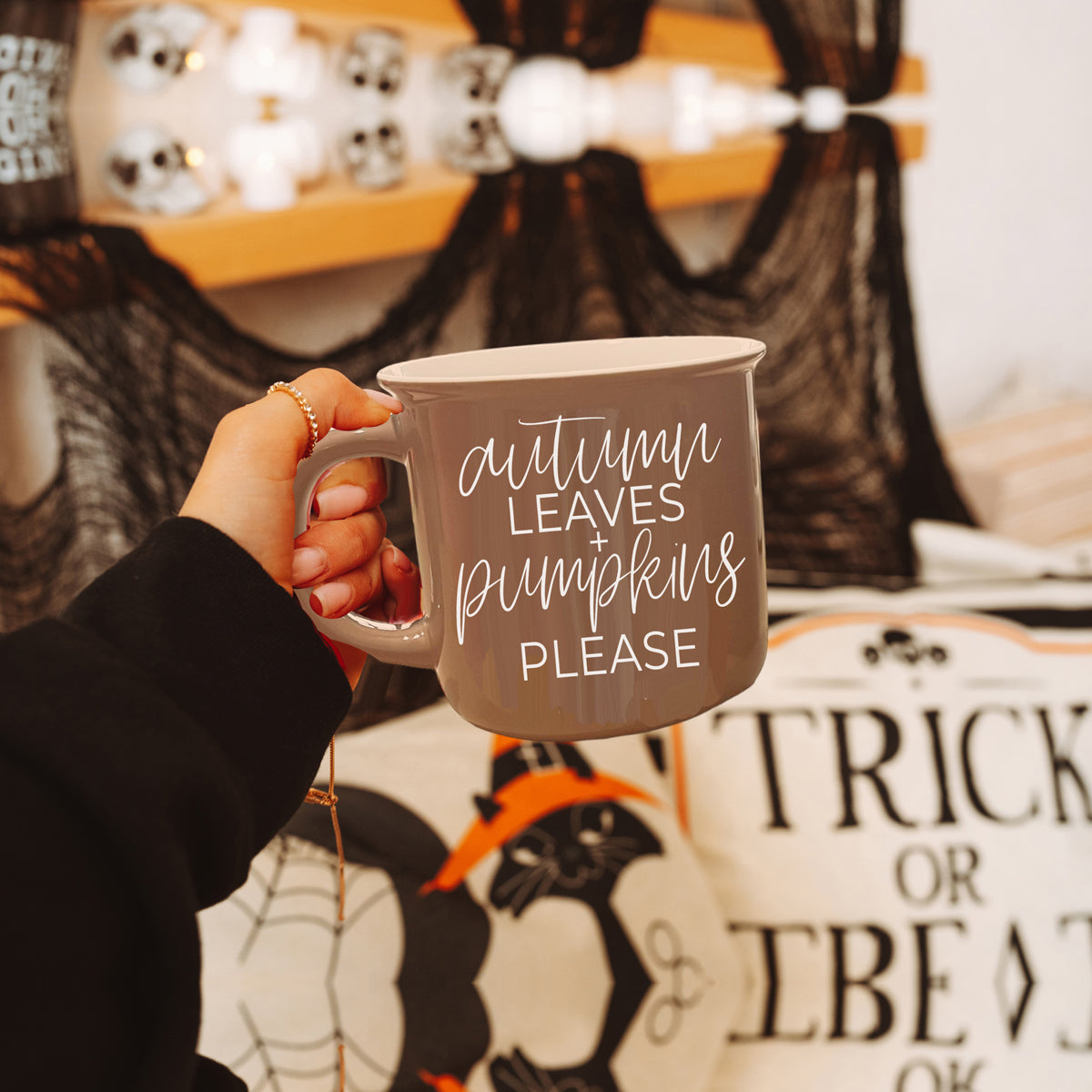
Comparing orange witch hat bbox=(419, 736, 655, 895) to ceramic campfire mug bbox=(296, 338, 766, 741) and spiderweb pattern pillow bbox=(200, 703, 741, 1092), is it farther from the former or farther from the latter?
ceramic campfire mug bbox=(296, 338, 766, 741)

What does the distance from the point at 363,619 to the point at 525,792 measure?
343 millimetres

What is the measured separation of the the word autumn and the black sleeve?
0.30 feet

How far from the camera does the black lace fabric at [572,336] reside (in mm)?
762

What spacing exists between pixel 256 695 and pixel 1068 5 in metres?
1.91

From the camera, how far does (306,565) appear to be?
33 cm

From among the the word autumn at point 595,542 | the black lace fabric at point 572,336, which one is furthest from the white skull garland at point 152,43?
the the word autumn at point 595,542

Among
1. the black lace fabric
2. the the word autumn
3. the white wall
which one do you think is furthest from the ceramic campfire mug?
the white wall

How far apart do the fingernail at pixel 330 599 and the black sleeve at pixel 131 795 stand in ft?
0.07

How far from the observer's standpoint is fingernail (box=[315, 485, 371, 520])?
0.37 meters

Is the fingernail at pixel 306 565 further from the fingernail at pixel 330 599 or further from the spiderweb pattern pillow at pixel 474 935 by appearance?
the spiderweb pattern pillow at pixel 474 935

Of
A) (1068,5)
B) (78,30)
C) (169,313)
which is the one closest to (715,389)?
(169,313)

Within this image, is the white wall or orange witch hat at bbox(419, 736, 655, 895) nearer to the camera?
orange witch hat at bbox(419, 736, 655, 895)

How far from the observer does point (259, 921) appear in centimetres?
55

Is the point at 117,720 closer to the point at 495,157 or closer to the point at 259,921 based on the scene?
the point at 259,921
